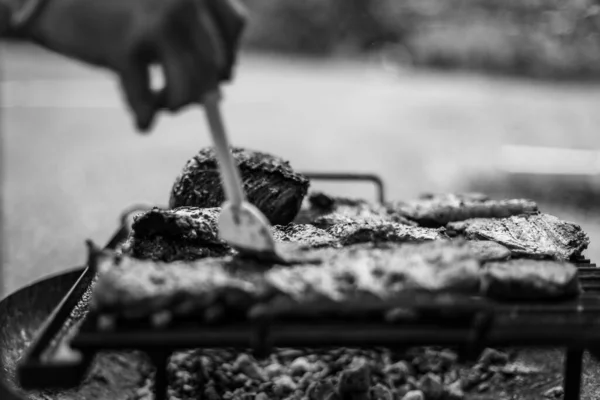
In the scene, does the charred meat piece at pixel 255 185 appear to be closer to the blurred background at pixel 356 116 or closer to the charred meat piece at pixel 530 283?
the charred meat piece at pixel 530 283

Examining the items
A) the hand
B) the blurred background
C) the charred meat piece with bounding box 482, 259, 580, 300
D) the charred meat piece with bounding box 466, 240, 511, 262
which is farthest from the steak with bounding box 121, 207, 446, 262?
the blurred background

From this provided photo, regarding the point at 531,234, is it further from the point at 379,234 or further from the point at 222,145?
the point at 222,145

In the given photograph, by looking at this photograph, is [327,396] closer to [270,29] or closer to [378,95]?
[378,95]

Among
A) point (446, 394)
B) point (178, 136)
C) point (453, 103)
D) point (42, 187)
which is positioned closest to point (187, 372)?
point (446, 394)

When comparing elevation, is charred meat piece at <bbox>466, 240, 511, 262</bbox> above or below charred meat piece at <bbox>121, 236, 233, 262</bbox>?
above

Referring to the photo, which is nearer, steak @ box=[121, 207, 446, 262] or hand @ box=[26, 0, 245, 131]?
hand @ box=[26, 0, 245, 131]

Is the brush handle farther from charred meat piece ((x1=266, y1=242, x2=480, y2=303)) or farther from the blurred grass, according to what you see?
the blurred grass
